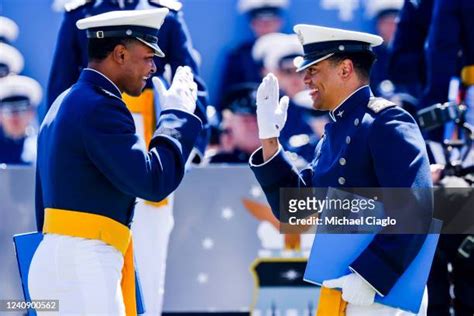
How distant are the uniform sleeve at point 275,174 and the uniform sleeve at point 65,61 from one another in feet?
5.29

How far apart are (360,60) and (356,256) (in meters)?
0.75

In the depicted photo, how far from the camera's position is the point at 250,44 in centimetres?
736

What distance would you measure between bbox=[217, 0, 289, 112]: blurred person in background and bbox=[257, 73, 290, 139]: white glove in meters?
2.80

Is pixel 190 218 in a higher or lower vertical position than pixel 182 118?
lower

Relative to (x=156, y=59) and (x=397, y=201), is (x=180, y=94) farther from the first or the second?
(x=156, y=59)

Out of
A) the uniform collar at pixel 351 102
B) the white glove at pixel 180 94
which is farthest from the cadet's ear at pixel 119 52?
the uniform collar at pixel 351 102

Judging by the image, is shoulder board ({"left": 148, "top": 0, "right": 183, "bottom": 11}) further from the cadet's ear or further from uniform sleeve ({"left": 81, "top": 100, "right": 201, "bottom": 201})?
uniform sleeve ({"left": 81, "top": 100, "right": 201, "bottom": 201})

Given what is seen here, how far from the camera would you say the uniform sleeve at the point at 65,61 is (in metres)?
5.80

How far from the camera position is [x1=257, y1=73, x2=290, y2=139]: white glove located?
4414 mm

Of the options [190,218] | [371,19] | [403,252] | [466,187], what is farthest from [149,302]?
[371,19]

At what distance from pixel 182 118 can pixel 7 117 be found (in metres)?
3.25

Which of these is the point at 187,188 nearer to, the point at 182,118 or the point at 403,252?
the point at 182,118

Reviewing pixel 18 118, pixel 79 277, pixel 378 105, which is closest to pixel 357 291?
pixel 378 105

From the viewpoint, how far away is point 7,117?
24.2 ft
